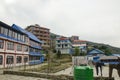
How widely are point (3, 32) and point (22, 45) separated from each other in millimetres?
12352

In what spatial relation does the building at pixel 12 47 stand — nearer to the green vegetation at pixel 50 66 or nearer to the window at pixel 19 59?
the window at pixel 19 59

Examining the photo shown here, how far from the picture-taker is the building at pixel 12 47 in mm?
35750

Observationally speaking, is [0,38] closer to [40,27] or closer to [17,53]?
[17,53]

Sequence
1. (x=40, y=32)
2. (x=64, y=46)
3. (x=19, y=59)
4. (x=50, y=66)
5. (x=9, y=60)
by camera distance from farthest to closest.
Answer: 1. (x=40, y=32)
2. (x=64, y=46)
3. (x=19, y=59)
4. (x=9, y=60)
5. (x=50, y=66)

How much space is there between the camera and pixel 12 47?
134 ft

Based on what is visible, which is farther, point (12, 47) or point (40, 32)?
point (40, 32)

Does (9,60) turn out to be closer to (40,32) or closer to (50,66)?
(50,66)

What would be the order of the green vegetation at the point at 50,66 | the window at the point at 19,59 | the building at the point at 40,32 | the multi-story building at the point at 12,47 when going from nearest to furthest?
the green vegetation at the point at 50,66 < the multi-story building at the point at 12,47 < the window at the point at 19,59 < the building at the point at 40,32

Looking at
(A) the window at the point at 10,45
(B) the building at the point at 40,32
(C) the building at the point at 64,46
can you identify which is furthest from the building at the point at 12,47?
(B) the building at the point at 40,32

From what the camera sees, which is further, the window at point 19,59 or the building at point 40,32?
the building at point 40,32

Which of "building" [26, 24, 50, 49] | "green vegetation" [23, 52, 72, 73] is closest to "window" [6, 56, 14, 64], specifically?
"green vegetation" [23, 52, 72, 73]

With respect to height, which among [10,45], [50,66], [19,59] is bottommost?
[50,66]

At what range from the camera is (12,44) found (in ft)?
134

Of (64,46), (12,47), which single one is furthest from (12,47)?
(64,46)
